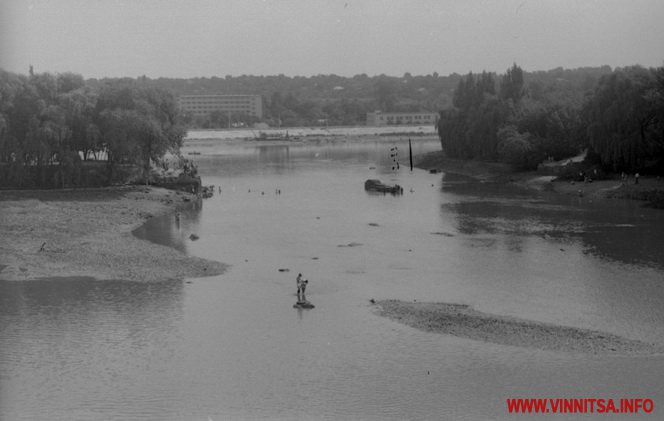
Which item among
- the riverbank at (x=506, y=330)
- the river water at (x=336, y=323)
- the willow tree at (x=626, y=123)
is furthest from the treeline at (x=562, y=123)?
the riverbank at (x=506, y=330)

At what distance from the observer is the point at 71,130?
7531 centimetres

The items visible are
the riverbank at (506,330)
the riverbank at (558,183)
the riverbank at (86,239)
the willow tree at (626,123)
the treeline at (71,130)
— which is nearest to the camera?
the riverbank at (506,330)

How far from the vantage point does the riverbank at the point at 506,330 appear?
3073 centimetres

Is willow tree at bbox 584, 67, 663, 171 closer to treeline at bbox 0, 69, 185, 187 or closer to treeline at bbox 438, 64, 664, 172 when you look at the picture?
treeline at bbox 438, 64, 664, 172

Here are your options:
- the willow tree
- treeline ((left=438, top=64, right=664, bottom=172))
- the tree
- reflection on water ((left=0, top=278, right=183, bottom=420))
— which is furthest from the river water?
the tree

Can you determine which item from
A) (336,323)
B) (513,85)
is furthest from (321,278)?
(513,85)

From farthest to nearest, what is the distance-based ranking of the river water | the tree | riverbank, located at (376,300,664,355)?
1. the tree
2. riverbank, located at (376,300,664,355)
3. the river water

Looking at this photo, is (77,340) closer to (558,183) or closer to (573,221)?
(573,221)

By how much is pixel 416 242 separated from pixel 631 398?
28.6 meters

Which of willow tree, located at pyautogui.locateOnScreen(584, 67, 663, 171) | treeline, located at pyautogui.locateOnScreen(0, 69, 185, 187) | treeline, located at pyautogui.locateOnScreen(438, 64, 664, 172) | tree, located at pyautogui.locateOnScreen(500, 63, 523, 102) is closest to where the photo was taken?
treeline, located at pyautogui.locateOnScreen(0, 69, 185, 187)

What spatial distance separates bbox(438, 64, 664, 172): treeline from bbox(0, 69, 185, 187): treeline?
40.7 meters

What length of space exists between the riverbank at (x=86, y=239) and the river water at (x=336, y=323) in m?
2.09

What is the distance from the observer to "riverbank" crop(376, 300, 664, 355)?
3073 cm

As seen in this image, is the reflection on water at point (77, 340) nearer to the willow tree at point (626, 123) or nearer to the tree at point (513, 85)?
the willow tree at point (626, 123)
